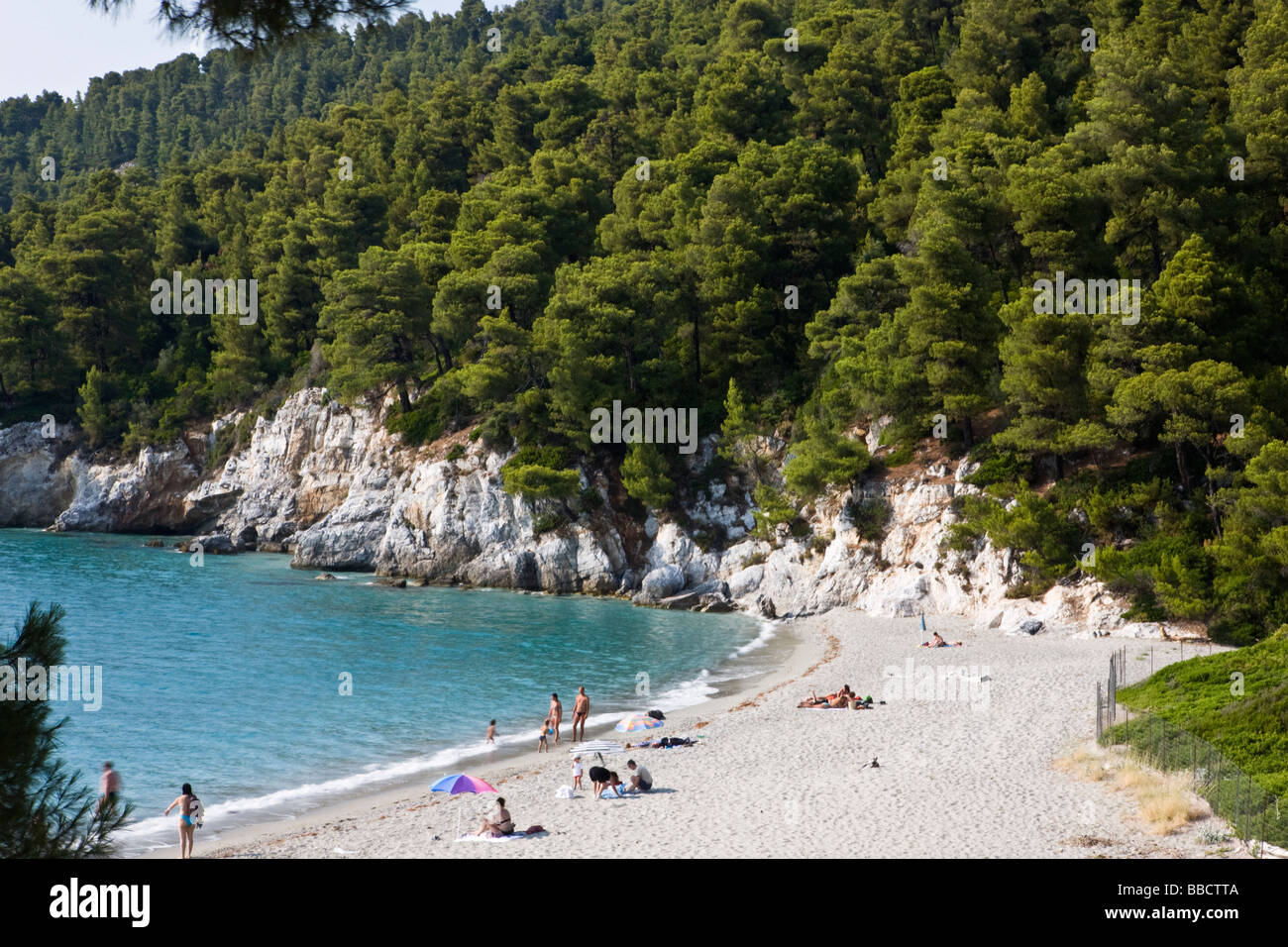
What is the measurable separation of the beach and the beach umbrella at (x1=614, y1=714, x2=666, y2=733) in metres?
0.62

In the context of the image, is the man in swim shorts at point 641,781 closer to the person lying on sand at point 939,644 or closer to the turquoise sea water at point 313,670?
the turquoise sea water at point 313,670

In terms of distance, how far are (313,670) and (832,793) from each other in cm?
1972

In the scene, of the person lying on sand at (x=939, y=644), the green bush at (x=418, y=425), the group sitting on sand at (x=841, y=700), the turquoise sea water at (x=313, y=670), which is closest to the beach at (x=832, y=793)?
the group sitting on sand at (x=841, y=700)

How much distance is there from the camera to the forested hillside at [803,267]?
32344mm

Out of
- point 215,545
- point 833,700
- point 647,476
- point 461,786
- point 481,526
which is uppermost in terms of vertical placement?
point 647,476

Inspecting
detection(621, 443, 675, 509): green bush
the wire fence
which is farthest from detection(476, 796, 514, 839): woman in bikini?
detection(621, 443, 675, 509): green bush

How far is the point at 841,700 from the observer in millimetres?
24906

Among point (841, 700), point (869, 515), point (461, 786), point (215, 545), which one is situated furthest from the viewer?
point (215, 545)

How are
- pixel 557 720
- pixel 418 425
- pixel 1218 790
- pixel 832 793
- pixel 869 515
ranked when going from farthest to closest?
pixel 418 425 < pixel 869 515 < pixel 557 720 < pixel 832 793 < pixel 1218 790

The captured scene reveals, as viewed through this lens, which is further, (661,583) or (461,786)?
(661,583)

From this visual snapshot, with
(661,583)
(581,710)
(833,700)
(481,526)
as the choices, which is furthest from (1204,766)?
(481,526)

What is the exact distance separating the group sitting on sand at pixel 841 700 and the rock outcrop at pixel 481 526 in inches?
424

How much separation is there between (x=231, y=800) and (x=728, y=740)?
1059cm

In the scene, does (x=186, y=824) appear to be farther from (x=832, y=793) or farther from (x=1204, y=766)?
(x=1204, y=766)
